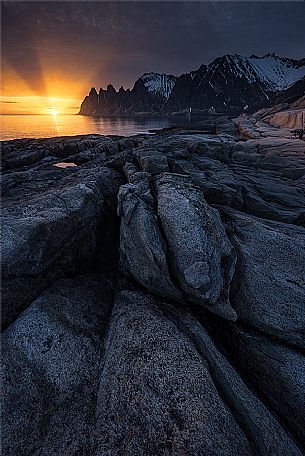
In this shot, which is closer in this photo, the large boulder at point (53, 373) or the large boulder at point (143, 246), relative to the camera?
the large boulder at point (53, 373)

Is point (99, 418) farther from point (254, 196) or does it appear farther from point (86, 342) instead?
point (254, 196)

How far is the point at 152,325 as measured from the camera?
8359 mm

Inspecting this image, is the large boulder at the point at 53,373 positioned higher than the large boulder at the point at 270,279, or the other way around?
the large boulder at the point at 270,279

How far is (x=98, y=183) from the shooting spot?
1462cm

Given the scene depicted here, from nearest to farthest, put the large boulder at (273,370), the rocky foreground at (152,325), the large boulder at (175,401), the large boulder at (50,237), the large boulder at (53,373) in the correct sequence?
the large boulder at (175,401), the rocky foreground at (152,325), the large boulder at (53,373), the large boulder at (273,370), the large boulder at (50,237)

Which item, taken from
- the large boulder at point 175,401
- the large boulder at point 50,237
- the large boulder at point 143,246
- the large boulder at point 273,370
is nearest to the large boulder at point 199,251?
the large boulder at point 143,246

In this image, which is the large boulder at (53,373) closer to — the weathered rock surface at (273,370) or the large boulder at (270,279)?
the weathered rock surface at (273,370)

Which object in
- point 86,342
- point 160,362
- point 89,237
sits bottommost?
point 86,342

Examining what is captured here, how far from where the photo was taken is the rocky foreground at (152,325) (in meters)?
6.47

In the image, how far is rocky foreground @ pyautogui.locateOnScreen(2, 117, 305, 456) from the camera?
647 centimetres

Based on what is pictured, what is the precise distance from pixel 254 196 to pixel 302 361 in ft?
30.5

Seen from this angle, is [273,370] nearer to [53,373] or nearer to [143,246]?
[143,246]

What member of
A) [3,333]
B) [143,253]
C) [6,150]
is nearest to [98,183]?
[143,253]

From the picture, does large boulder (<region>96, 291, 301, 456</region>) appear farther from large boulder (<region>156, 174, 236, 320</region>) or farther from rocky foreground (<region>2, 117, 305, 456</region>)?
large boulder (<region>156, 174, 236, 320</region>)
